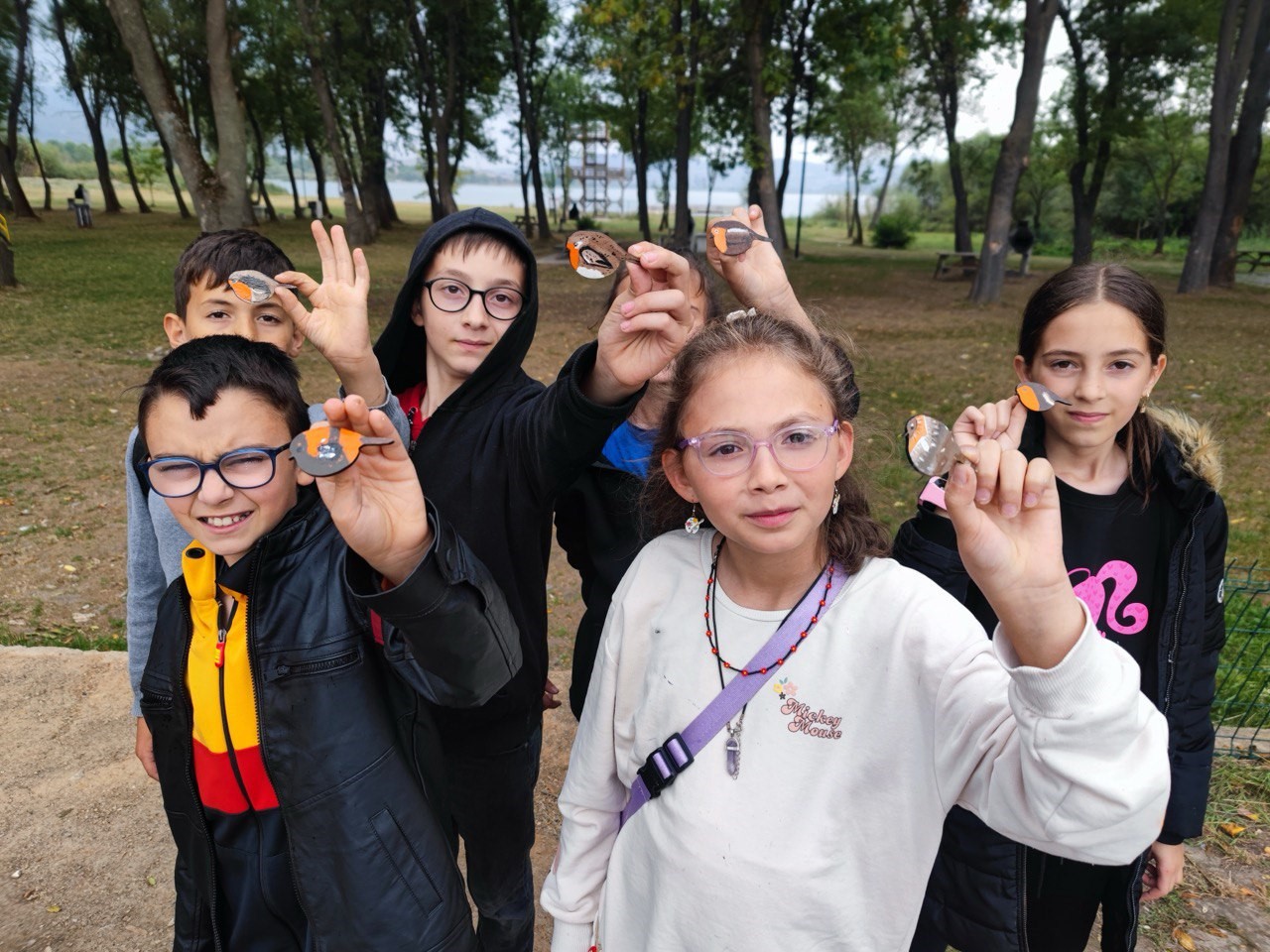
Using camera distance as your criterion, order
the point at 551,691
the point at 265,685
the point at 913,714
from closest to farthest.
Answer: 1. the point at 913,714
2. the point at 265,685
3. the point at 551,691

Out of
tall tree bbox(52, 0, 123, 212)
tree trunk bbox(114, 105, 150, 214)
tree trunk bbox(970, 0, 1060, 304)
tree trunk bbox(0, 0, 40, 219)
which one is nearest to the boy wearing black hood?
tree trunk bbox(970, 0, 1060, 304)

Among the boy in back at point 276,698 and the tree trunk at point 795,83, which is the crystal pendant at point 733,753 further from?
the tree trunk at point 795,83

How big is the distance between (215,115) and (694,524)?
12506 mm

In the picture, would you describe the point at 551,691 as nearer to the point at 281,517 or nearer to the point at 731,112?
the point at 281,517

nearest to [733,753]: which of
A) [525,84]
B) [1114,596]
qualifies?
[1114,596]

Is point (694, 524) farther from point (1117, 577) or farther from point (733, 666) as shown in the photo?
point (1117, 577)

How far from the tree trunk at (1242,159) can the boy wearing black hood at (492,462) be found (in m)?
20.5

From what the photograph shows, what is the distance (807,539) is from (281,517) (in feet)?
3.65

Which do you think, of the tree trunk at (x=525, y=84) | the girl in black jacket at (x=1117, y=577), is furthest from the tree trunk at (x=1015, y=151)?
the tree trunk at (x=525, y=84)

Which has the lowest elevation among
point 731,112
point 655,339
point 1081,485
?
point 1081,485

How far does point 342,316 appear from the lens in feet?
6.52

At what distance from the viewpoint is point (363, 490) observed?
142 cm

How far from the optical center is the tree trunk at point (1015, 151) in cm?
1289

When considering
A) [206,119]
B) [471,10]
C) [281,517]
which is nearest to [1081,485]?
[281,517]
